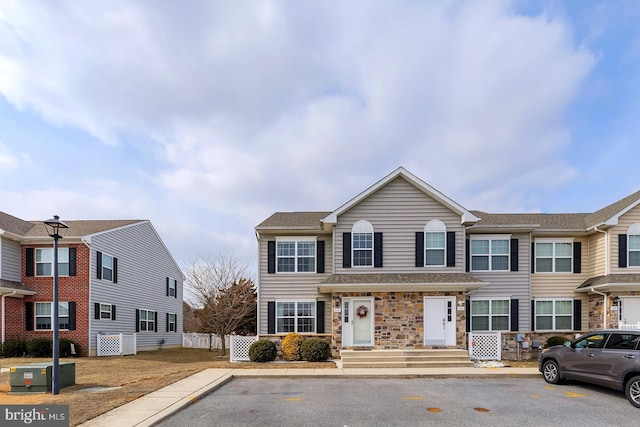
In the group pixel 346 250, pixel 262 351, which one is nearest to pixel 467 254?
pixel 346 250

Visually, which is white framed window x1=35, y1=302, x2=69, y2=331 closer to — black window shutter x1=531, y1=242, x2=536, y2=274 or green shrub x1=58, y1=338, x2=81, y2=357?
green shrub x1=58, y1=338, x2=81, y2=357

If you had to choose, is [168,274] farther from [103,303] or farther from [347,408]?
[347,408]

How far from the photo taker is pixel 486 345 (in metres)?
17.5

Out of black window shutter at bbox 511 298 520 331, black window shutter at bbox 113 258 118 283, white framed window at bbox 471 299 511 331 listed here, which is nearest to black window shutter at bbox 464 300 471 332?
white framed window at bbox 471 299 511 331

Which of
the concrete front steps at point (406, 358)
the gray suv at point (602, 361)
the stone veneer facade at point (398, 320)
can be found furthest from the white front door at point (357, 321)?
the gray suv at point (602, 361)

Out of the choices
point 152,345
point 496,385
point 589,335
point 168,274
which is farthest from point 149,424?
point 168,274

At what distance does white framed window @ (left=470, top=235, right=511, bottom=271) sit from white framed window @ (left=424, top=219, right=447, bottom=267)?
1.80 m

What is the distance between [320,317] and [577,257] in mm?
11613

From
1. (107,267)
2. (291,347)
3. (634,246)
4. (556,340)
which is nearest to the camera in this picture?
(291,347)

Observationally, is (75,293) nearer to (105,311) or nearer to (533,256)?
(105,311)

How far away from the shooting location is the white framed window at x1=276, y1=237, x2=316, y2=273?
1911cm

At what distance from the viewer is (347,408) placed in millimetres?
9477

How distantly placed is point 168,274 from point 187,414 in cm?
2440

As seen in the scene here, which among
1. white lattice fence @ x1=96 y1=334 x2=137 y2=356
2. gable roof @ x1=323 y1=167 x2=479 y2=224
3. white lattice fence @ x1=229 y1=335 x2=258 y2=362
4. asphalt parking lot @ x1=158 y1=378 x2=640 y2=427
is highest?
gable roof @ x1=323 y1=167 x2=479 y2=224
